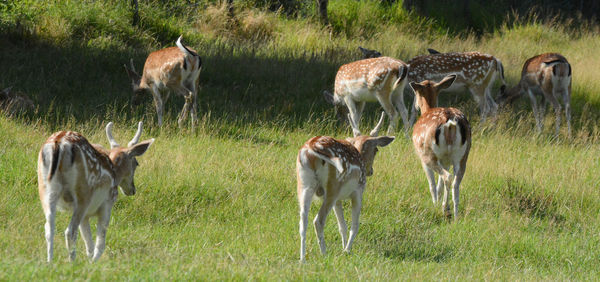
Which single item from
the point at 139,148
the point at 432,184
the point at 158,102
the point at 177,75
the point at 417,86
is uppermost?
the point at 139,148

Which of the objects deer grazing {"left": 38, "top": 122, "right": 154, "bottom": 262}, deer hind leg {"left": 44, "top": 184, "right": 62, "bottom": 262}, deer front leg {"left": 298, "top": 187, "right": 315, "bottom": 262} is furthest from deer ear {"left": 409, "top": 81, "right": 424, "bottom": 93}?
deer hind leg {"left": 44, "top": 184, "right": 62, "bottom": 262}

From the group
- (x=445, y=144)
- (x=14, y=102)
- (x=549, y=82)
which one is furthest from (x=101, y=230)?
(x=549, y=82)

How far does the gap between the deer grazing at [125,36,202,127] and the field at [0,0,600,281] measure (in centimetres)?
33

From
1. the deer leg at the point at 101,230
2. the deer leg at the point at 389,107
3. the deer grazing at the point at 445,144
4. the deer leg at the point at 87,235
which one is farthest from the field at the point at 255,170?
the deer leg at the point at 389,107

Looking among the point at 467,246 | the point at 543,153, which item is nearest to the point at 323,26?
the point at 543,153

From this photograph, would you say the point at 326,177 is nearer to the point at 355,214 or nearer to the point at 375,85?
the point at 355,214

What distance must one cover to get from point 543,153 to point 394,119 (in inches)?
89.9

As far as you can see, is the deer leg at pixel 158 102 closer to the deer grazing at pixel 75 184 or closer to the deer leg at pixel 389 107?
the deer leg at pixel 389 107

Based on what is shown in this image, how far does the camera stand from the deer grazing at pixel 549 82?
12883 mm

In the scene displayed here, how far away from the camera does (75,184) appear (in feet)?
18.8

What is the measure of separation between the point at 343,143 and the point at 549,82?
744cm

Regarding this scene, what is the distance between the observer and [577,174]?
991 centimetres

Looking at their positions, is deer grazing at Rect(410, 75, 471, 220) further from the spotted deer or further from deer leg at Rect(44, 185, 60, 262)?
the spotted deer

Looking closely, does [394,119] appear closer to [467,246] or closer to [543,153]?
[543,153]
